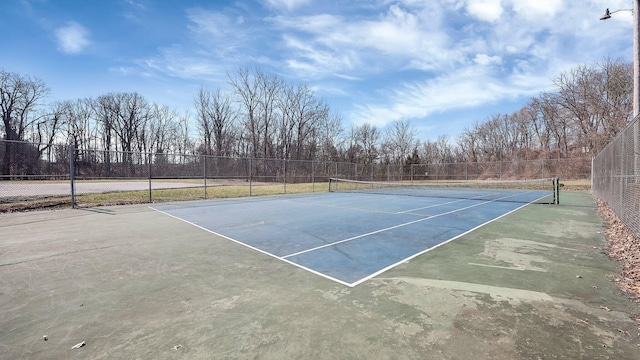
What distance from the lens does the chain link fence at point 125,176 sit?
12.8 metres

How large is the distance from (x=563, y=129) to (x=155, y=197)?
5203cm

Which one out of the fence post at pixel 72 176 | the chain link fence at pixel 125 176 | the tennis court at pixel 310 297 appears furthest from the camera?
the chain link fence at pixel 125 176

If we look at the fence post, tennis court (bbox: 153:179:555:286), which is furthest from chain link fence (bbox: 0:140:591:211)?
tennis court (bbox: 153:179:555:286)

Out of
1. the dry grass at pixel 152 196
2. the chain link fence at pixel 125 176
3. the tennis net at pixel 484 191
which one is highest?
the chain link fence at pixel 125 176

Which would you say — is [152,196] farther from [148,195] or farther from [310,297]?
[310,297]

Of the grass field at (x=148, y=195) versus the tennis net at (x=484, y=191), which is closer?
the grass field at (x=148, y=195)

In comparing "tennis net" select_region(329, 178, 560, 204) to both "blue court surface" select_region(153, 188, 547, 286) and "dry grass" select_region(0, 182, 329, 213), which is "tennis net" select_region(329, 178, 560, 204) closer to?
"dry grass" select_region(0, 182, 329, 213)

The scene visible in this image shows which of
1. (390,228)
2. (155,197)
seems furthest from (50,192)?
(390,228)

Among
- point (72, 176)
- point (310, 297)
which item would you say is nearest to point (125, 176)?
point (72, 176)

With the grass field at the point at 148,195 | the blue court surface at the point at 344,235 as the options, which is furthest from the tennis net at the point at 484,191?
the blue court surface at the point at 344,235

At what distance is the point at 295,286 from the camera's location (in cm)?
392

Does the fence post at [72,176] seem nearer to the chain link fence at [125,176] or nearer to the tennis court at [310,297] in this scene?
the chain link fence at [125,176]

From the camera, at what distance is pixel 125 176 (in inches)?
666

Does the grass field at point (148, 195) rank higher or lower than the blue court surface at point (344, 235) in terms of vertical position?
higher
